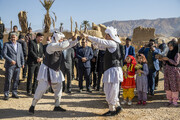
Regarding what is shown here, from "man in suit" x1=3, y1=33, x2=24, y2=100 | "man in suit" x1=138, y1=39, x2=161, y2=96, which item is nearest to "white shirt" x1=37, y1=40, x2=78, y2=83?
"man in suit" x1=3, y1=33, x2=24, y2=100

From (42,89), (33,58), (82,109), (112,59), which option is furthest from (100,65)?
(42,89)

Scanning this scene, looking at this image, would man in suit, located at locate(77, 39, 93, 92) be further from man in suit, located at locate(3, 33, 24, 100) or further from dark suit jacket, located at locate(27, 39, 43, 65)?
man in suit, located at locate(3, 33, 24, 100)

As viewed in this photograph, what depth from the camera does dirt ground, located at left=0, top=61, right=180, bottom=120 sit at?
14.9 ft

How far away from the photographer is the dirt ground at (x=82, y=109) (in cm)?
455

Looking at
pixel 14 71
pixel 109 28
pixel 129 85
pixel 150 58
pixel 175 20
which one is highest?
pixel 175 20

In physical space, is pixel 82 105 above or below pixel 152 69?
below

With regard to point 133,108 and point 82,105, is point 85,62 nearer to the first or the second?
point 82,105

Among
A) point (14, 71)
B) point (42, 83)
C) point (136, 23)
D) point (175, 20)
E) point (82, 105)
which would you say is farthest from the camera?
point (136, 23)

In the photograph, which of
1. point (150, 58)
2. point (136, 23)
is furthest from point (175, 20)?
point (150, 58)

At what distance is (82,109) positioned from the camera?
206 inches

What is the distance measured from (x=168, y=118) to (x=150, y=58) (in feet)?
9.89

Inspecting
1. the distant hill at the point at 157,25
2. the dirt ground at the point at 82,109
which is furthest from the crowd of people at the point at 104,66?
the distant hill at the point at 157,25

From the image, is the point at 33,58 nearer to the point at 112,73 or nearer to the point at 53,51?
the point at 53,51

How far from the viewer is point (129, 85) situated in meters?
5.58
